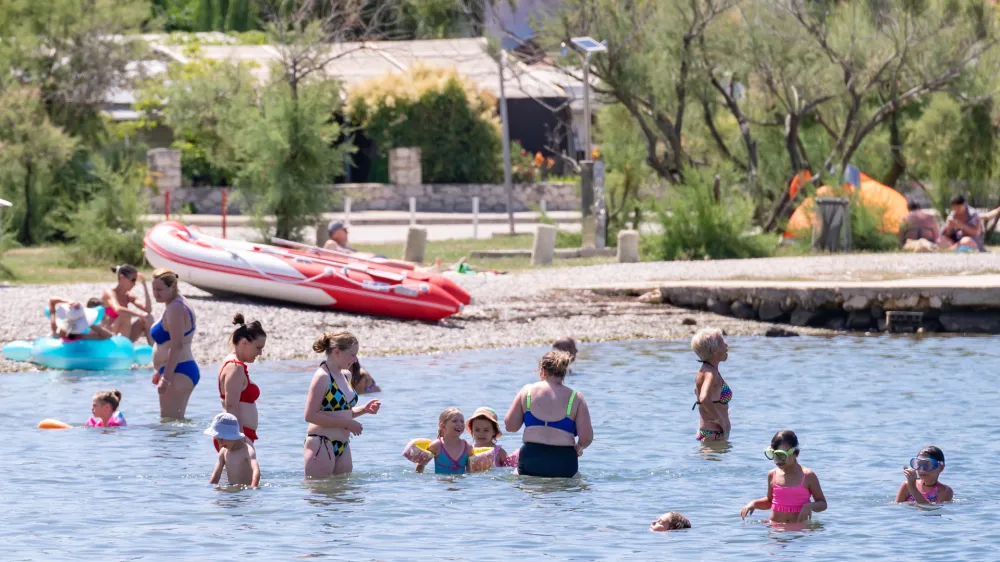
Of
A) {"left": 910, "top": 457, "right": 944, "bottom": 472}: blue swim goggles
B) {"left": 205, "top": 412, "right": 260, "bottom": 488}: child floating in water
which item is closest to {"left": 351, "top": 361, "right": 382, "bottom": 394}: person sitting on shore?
{"left": 205, "top": 412, "right": 260, "bottom": 488}: child floating in water

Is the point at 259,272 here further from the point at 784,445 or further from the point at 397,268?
the point at 784,445

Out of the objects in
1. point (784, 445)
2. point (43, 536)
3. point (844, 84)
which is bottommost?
point (43, 536)

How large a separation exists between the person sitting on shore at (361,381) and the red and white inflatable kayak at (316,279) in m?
4.23

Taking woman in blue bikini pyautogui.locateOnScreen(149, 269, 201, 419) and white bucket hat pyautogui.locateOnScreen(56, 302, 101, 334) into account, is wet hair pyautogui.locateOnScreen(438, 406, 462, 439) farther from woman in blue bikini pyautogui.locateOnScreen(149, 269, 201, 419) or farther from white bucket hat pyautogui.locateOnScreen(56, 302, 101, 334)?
white bucket hat pyautogui.locateOnScreen(56, 302, 101, 334)

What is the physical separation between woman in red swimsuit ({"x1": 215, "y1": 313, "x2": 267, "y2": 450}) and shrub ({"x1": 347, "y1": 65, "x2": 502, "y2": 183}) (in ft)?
90.7

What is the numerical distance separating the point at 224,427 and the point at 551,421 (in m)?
2.10

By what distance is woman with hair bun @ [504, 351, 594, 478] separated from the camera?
31.9ft

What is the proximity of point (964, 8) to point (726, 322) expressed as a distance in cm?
932

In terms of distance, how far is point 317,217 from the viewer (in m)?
25.2

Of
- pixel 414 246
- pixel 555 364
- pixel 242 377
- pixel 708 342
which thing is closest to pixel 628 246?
pixel 414 246

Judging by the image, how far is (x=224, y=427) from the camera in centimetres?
955

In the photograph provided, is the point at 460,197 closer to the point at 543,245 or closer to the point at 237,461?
the point at 543,245

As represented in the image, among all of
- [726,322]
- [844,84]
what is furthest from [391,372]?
[844,84]

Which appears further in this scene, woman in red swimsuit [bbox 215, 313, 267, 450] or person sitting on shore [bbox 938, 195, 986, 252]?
person sitting on shore [bbox 938, 195, 986, 252]
